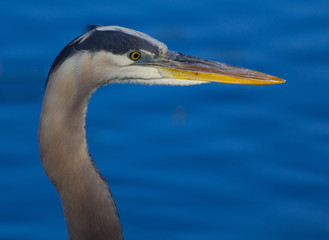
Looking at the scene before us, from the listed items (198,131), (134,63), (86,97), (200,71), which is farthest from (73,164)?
(198,131)

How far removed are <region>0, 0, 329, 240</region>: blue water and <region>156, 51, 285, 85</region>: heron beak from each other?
1510 millimetres

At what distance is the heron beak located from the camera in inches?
136

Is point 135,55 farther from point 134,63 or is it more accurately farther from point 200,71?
point 200,71

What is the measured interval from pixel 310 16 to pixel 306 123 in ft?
4.18

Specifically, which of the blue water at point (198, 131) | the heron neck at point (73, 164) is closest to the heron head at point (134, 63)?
the heron neck at point (73, 164)

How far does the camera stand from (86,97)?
125 inches

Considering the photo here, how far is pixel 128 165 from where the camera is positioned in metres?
5.16

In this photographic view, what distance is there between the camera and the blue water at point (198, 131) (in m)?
4.89

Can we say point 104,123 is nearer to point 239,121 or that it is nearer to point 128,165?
point 128,165

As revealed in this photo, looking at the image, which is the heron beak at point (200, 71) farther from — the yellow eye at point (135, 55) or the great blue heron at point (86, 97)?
the yellow eye at point (135, 55)

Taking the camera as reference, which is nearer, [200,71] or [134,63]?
[134,63]

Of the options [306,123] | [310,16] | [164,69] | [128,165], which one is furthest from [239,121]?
[164,69]

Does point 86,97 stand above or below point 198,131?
below

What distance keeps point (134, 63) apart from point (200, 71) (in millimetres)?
359
